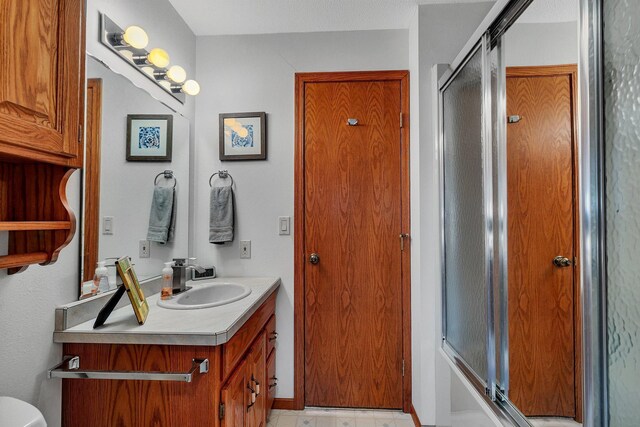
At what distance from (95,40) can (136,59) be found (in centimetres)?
25

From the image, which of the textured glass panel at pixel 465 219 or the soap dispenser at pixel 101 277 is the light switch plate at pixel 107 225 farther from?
the textured glass panel at pixel 465 219

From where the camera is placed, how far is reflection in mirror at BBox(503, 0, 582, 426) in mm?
1510

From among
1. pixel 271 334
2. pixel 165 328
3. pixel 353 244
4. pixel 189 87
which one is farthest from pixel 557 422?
pixel 189 87

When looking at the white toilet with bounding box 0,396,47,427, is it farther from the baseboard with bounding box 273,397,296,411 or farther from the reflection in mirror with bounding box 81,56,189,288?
the baseboard with bounding box 273,397,296,411

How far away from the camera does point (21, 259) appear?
2.56 ft

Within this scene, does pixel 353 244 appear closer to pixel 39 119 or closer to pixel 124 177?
pixel 124 177

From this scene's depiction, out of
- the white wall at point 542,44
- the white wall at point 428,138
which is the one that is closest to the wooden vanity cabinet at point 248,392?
the white wall at point 428,138

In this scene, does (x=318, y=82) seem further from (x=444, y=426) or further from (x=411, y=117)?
(x=444, y=426)

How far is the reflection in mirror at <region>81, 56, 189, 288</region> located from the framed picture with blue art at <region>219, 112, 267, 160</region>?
0.29 m

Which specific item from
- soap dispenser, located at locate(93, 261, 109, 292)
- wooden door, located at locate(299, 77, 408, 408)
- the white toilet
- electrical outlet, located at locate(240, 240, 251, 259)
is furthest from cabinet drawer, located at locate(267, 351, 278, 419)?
the white toilet

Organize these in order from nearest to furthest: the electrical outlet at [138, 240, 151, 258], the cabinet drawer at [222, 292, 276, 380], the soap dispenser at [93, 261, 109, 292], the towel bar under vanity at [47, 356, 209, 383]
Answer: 1. the towel bar under vanity at [47, 356, 209, 383]
2. the cabinet drawer at [222, 292, 276, 380]
3. the soap dispenser at [93, 261, 109, 292]
4. the electrical outlet at [138, 240, 151, 258]

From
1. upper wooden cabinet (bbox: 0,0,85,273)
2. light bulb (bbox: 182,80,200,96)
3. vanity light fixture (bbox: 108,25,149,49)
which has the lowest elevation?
upper wooden cabinet (bbox: 0,0,85,273)

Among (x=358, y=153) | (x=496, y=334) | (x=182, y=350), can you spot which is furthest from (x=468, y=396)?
(x=358, y=153)

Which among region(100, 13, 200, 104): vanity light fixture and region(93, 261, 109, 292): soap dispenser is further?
region(100, 13, 200, 104): vanity light fixture
